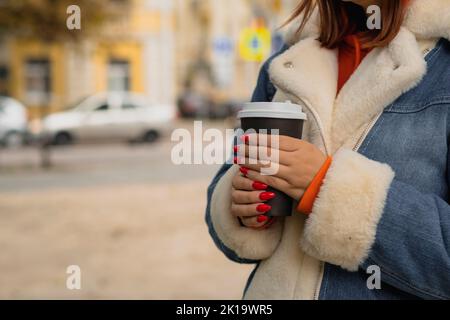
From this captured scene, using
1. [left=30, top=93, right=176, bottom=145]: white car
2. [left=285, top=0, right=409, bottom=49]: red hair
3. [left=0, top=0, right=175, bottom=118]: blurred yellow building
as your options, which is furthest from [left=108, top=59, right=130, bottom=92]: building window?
[left=285, top=0, right=409, bottom=49]: red hair

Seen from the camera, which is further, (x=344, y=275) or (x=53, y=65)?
(x=53, y=65)

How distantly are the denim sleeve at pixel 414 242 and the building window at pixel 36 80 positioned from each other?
88.6ft

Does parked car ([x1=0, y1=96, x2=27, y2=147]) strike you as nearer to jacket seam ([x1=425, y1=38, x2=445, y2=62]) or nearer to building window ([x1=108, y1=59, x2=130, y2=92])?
building window ([x1=108, y1=59, x2=130, y2=92])

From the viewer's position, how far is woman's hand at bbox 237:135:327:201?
4.25 feet

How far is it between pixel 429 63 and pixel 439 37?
0.20ft

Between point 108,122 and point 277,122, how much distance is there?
1901 centimetres

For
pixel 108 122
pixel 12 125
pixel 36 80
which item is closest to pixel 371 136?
pixel 12 125

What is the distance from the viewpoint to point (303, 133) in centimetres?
149

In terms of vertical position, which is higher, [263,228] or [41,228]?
[263,228]

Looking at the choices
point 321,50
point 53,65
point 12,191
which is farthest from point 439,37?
point 53,65

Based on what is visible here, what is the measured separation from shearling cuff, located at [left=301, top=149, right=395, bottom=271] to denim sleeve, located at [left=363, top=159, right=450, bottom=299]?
20mm

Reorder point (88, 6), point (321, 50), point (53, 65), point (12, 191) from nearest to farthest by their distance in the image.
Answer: point (321, 50), point (12, 191), point (88, 6), point (53, 65)

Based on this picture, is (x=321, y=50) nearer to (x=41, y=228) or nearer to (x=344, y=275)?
(x=344, y=275)
